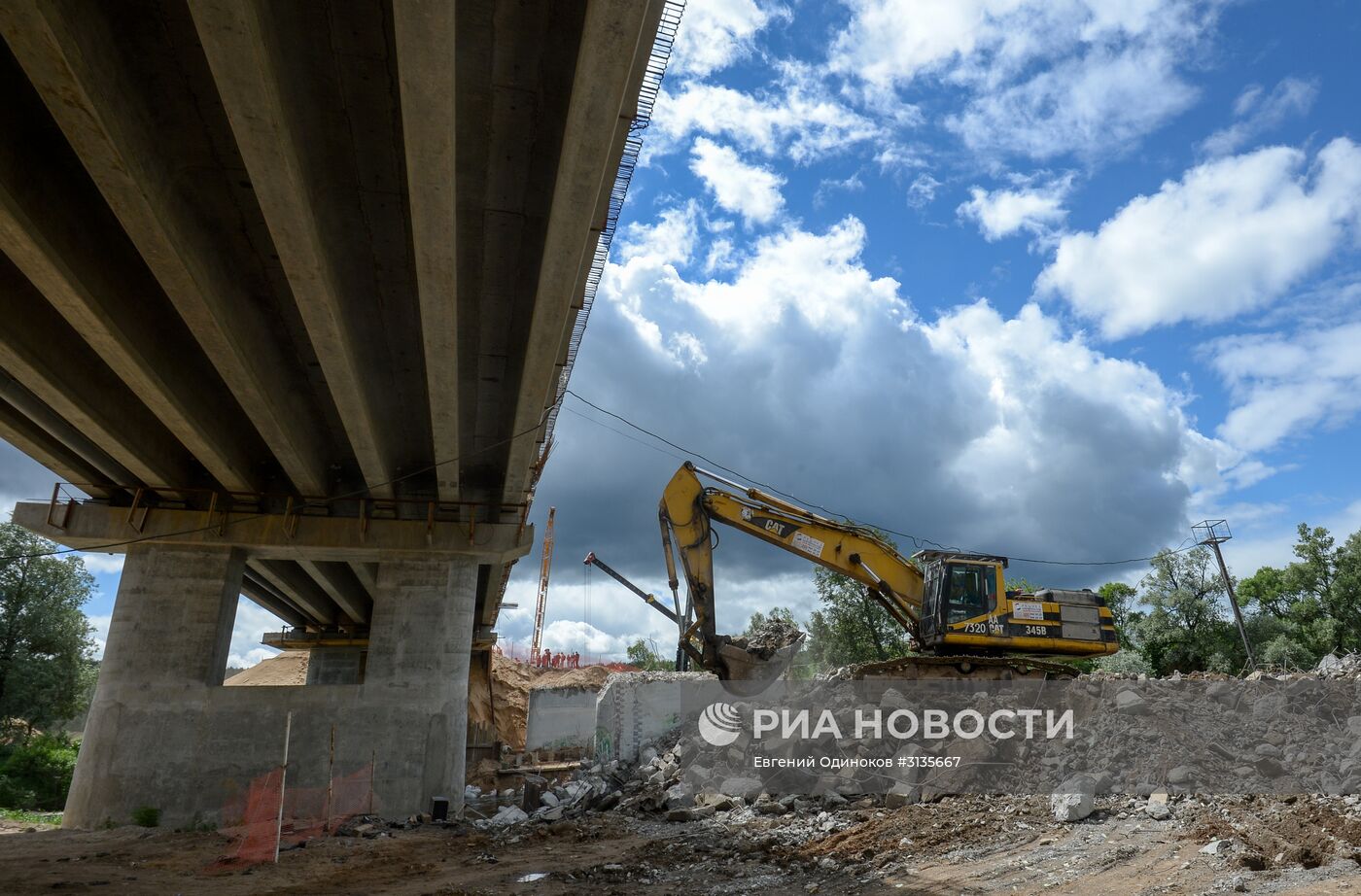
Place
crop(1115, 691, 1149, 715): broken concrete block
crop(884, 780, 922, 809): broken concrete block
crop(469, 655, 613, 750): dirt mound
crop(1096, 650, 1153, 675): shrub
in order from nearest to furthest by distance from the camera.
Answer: crop(884, 780, 922, 809): broken concrete block < crop(1115, 691, 1149, 715): broken concrete block < crop(1096, 650, 1153, 675): shrub < crop(469, 655, 613, 750): dirt mound

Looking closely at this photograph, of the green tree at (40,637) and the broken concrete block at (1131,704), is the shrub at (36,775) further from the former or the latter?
the broken concrete block at (1131,704)

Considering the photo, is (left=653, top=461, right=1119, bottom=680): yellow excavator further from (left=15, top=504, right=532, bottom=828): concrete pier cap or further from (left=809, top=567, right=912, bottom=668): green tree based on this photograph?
(left=809, top=567, right=912, bottom=668): green tree

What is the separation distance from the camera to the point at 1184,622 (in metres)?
37.5

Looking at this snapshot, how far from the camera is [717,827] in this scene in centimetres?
1238

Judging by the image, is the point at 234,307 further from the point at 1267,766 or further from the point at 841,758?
the point at 1267,766

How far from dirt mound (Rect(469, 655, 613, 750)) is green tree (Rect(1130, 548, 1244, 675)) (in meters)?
25.1

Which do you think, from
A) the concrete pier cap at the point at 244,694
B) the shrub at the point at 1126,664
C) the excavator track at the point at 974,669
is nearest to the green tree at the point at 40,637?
the concrete pier cap at the point at 244,694

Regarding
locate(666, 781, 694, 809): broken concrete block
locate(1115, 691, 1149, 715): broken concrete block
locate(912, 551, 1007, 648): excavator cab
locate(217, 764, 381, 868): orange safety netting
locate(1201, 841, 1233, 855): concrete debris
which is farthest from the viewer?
locate(912, 551, 1007, 648): excavator cab

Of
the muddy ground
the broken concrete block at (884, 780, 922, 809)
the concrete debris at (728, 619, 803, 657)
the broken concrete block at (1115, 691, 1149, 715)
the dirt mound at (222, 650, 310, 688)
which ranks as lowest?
the muddy ground

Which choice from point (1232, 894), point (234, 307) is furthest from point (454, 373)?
point (1232, 894)

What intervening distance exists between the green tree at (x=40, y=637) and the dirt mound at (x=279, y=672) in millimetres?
16589

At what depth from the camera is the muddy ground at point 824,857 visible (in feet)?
26.4

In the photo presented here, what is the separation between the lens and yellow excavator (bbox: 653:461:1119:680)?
15359 mm

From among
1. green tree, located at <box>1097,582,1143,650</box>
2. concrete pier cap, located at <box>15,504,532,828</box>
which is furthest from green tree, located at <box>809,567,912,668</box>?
concrete pier cap, located at <box>15,504,532,828</box>
